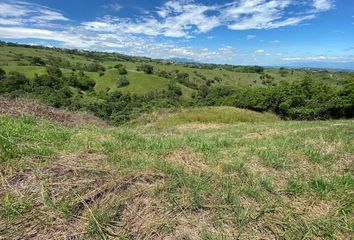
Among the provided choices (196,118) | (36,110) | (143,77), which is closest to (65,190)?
(36,110)

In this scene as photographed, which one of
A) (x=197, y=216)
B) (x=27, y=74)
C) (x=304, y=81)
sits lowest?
(x=27, y=74)

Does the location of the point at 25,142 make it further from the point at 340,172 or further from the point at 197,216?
the point at 340,172

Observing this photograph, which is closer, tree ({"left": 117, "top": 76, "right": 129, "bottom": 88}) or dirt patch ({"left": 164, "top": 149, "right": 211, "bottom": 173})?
dirt patch ({"left": 164, "top": 149, "right": 211, "bottom": 173})

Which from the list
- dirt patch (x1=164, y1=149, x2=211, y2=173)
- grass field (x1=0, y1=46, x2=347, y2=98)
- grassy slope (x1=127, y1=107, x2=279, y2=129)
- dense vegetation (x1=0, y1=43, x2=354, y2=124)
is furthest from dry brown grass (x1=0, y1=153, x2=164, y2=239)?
grass field (x1=0, y1=46, x2=347, y2=98)

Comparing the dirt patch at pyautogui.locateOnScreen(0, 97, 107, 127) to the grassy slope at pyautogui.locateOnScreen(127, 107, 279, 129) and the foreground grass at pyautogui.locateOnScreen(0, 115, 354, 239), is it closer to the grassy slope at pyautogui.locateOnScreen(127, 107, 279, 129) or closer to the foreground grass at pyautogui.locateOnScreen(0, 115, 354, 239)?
the foreground grass at pyautogui.locateOnScreen(0, 115, 354, 239)

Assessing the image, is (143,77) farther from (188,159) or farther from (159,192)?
(159,192)

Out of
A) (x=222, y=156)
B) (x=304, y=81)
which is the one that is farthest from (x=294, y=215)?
(x=304, y=81)

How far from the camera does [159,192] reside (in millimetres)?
3463

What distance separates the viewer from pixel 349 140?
21.6ft

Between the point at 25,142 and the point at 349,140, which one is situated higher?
the point at 25,142

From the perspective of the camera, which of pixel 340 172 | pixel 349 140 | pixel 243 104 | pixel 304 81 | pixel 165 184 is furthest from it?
pixel 243 104

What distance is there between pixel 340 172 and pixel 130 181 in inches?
120

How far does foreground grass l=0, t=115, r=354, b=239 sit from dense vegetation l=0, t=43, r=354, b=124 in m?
11.3

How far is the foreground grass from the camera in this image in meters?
2.93
